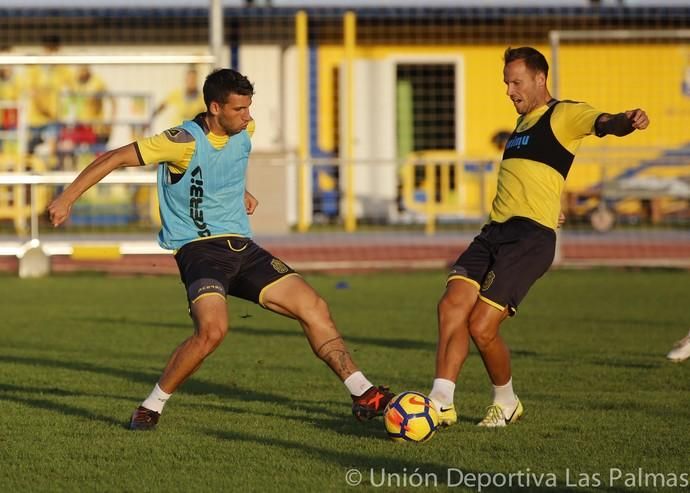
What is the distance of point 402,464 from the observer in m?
6.53

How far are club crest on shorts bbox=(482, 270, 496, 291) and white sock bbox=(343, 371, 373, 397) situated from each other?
80 cm

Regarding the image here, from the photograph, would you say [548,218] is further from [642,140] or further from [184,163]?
[642,140]

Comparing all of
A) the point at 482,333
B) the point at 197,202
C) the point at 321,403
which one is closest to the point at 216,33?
the point at 321,403

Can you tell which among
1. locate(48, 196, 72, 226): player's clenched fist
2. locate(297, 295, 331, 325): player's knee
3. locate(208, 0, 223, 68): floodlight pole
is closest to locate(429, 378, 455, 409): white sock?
locate(297, 295, 331, 325): player's knee

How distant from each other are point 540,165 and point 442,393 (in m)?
1.32

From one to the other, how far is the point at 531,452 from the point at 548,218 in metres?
1.42

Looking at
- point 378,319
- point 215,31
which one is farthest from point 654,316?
point 215,31

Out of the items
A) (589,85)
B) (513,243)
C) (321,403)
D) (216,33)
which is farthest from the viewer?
(589,85)

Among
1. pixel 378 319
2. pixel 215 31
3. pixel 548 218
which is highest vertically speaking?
pixel 215 31

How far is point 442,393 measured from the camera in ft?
24.5

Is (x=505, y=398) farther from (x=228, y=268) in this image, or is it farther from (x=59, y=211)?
(x=59, y=211)

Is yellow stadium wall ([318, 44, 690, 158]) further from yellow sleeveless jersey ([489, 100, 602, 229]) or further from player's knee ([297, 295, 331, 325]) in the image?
player's knee ([297, 295, 331, 325])

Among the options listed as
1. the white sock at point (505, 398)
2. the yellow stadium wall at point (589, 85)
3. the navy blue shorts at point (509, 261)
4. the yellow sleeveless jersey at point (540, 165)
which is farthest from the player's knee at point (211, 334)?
the yellow stadium wall at point (589, 85)

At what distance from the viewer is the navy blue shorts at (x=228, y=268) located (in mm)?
7512
